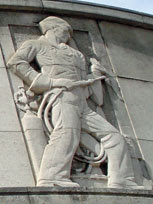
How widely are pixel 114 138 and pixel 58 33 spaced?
6.19ft

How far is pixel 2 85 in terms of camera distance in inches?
346

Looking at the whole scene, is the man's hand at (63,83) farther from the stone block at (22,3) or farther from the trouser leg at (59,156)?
the stone block at (22,3)

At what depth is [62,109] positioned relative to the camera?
8.62 m

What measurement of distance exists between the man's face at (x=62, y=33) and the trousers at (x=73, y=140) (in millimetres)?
1002

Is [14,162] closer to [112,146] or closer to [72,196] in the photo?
[72,196]

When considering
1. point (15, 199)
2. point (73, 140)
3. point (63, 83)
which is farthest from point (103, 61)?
point (15, 199)

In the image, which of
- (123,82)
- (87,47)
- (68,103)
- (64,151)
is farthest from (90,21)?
(64,151)

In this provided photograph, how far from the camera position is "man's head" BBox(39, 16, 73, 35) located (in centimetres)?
955

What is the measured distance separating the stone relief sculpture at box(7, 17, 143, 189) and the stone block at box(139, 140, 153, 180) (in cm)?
42

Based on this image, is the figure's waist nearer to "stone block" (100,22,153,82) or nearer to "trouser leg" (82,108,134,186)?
"trouser leg" (82,108,134,186)

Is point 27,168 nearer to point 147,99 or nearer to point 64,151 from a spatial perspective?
point 64,151

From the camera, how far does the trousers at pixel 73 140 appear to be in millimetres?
8086

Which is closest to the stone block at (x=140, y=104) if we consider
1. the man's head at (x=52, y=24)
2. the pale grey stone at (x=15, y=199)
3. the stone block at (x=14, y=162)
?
the man's head at (x=52, y=24)

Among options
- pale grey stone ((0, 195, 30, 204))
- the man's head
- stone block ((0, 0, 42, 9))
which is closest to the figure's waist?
the man's head
